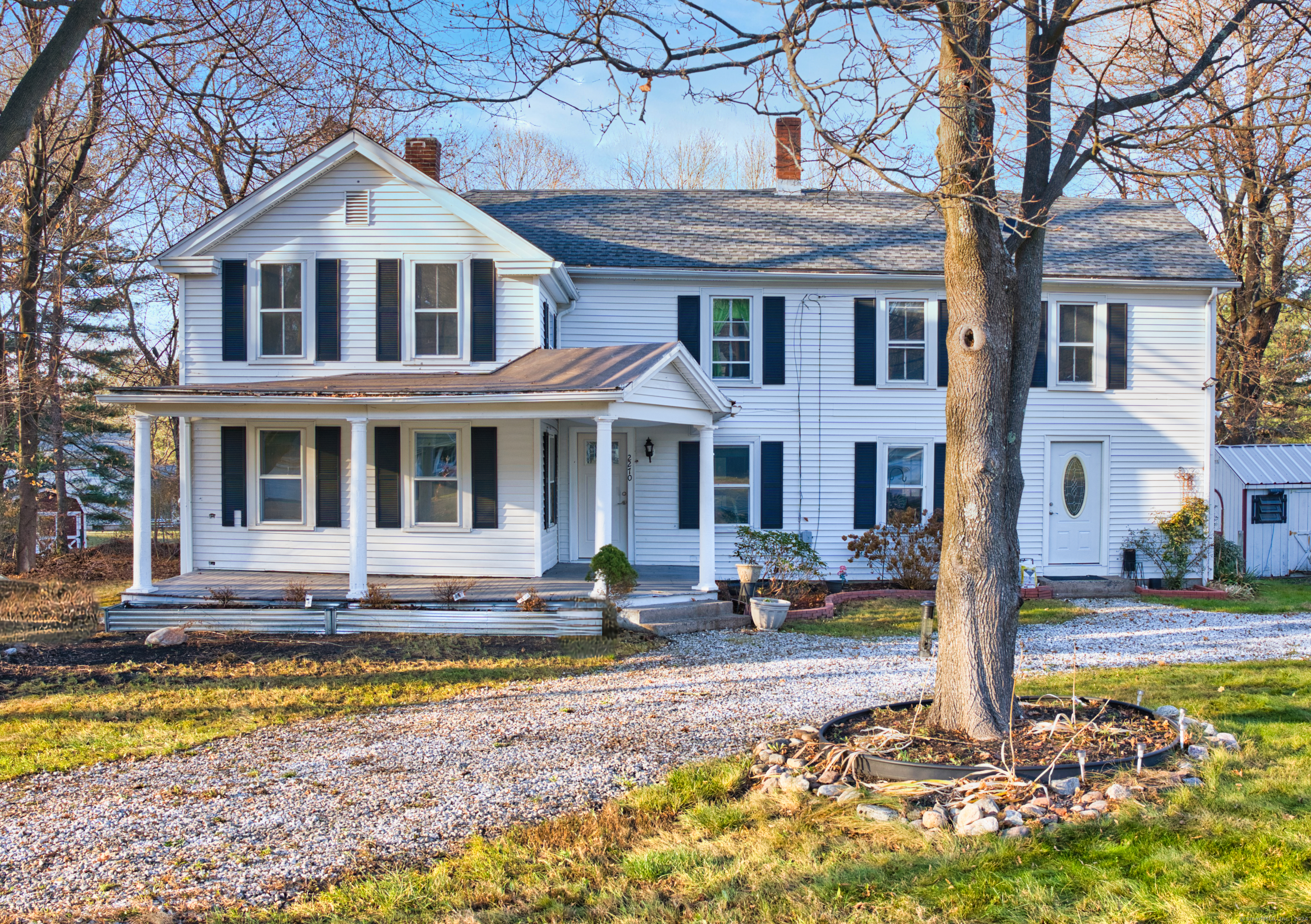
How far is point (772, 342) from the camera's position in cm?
1512

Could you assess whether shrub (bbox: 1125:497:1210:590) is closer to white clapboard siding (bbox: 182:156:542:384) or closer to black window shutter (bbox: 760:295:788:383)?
black window shutter (bbox: 760:295:788:383)

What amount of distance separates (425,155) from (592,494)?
6.40 m

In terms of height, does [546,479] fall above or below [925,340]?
below

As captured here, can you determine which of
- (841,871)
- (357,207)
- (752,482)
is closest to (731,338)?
(752,482)

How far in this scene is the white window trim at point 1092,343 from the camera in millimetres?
15461

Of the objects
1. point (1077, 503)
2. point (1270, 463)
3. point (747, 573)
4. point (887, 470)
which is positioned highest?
point (1270, 463)

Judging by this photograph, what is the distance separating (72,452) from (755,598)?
22.4 m

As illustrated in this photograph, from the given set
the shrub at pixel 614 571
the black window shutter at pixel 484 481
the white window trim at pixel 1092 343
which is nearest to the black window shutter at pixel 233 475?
the black window shutter at pixel 484 481

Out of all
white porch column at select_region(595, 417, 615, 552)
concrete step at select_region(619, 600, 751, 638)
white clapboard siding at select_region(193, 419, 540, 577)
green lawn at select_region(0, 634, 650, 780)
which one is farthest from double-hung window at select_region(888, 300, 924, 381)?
green lawn at select_region(0, 634, 650, 780)

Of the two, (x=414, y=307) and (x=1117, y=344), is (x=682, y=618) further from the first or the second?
(x=1117, y=344)

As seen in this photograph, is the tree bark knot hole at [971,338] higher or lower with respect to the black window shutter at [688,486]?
higher

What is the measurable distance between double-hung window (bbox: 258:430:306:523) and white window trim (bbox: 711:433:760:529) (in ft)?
21.4

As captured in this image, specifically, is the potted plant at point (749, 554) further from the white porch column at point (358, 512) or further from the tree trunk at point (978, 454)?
the tree trunk at point (978, 454)

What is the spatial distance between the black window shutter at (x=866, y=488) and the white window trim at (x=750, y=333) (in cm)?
212
